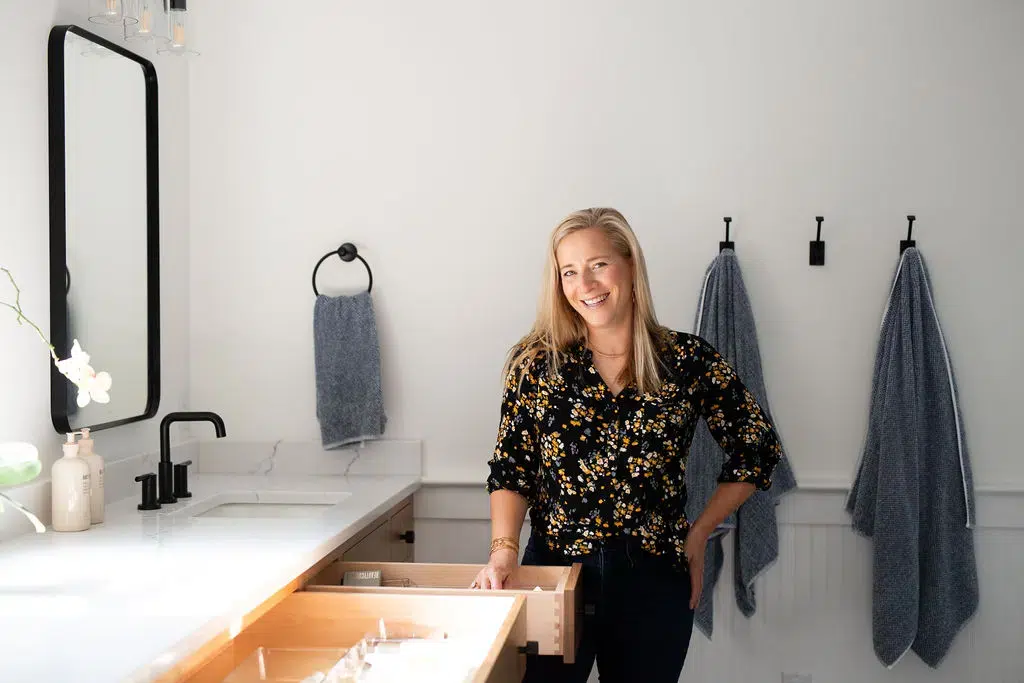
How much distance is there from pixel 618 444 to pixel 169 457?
1.09 m

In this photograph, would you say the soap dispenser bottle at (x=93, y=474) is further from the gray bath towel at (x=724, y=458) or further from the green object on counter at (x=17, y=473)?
the gray bath towel at (x=724, y=458)

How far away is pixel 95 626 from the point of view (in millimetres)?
1382

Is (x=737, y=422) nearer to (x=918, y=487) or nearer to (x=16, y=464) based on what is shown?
(x=918, y=487)

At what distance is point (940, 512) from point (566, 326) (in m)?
1.14

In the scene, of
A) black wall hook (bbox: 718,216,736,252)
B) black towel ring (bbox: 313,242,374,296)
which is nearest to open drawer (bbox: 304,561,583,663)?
black towel ring (bbox: 313,242,374,296)

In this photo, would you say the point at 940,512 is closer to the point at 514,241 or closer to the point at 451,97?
the point at 514,241

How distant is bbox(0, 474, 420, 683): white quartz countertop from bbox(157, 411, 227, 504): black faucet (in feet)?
0.14

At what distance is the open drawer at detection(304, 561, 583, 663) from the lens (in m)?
→ 1.71

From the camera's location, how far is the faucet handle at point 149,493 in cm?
218

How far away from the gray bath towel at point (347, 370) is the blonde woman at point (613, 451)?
0.72 m

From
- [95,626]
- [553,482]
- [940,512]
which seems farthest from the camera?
[940,512]

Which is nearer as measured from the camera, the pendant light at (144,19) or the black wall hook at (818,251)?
the pendant light at (144,19)

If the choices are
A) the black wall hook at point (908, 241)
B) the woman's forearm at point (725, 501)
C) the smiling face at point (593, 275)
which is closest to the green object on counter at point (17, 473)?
the smiling face at point (593, 275)

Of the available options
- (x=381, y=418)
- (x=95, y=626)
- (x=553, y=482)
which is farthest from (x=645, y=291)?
(x=95, y=626)
